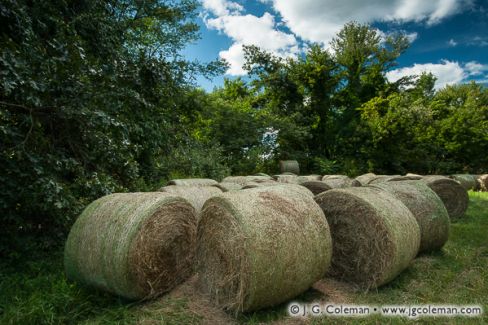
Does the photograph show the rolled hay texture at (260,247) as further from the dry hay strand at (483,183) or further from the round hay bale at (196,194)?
the dry hay strand at (483,183)

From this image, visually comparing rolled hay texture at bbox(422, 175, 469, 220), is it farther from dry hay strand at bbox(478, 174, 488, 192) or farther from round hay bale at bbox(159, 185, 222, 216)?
dry hay strand at bbox(478, 174, 488, 192)

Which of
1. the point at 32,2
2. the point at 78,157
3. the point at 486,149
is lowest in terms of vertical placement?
the point at 486,149

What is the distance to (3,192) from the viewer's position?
15.1 feet

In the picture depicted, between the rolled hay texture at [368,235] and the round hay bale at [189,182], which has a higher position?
the round hay bale at [189,182]

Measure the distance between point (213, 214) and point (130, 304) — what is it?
4.19 feet

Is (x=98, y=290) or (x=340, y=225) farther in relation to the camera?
(x=340, y=225)

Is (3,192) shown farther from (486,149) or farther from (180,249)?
(486,149)

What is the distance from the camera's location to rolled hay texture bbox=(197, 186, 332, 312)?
341cm

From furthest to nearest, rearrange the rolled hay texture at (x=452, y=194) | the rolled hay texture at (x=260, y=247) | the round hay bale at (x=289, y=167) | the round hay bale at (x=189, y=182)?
the round hay bale at (x=289, y=167)
the rolled hay texture at (x=452, y=194)
the round hay bale at (x=189, y=182)
the rolled hay texture at (x=260, y=247)

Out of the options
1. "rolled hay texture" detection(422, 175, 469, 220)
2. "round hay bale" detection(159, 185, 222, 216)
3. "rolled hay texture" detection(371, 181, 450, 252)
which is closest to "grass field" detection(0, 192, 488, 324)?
"rolled hay texture" detection(371, 181, 450, 252)

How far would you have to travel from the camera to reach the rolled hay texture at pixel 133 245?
373cm

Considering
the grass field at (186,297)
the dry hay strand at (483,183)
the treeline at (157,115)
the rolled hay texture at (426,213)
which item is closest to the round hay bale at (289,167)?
the treeline at (157,115)

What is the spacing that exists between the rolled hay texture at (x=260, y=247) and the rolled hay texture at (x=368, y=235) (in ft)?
2.06

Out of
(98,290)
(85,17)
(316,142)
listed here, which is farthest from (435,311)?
(316,142)
